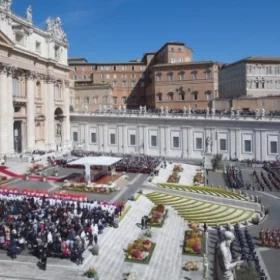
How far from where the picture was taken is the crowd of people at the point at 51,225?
76.4 ft

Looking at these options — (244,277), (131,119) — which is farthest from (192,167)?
(244,277)

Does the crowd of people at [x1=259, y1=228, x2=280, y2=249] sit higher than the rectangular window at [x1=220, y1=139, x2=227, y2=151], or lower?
lower

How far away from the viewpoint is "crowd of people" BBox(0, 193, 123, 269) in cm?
2330

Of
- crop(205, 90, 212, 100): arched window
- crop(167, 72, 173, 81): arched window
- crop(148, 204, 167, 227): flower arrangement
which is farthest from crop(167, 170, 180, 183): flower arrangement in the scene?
crop(167, 72, 173, 81): arched window

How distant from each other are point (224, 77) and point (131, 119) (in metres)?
48.4

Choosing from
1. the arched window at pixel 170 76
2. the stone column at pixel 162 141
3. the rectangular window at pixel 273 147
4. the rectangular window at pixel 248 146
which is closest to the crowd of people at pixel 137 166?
the stone column at pixel 162 141

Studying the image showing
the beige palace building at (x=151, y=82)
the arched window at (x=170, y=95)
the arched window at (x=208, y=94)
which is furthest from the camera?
the arched window at (x=170, y=95)

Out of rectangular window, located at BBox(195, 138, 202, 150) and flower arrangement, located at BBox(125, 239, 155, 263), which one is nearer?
flower arrangement, located at BBox(125, 239, 155, 263)

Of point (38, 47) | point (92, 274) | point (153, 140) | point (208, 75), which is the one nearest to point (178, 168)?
point (153, 140)

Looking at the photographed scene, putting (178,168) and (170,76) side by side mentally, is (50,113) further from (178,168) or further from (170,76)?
(170,76)

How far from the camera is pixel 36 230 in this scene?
25.0 meters

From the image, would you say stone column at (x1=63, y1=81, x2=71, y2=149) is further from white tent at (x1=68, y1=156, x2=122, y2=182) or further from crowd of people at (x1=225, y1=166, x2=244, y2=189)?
crowd of people at (x1=225, y1=166, x2=244, y2=189)

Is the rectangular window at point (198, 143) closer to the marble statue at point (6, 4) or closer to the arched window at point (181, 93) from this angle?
the arched window at point (181, 93)

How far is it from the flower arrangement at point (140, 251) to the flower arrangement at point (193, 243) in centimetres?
213
